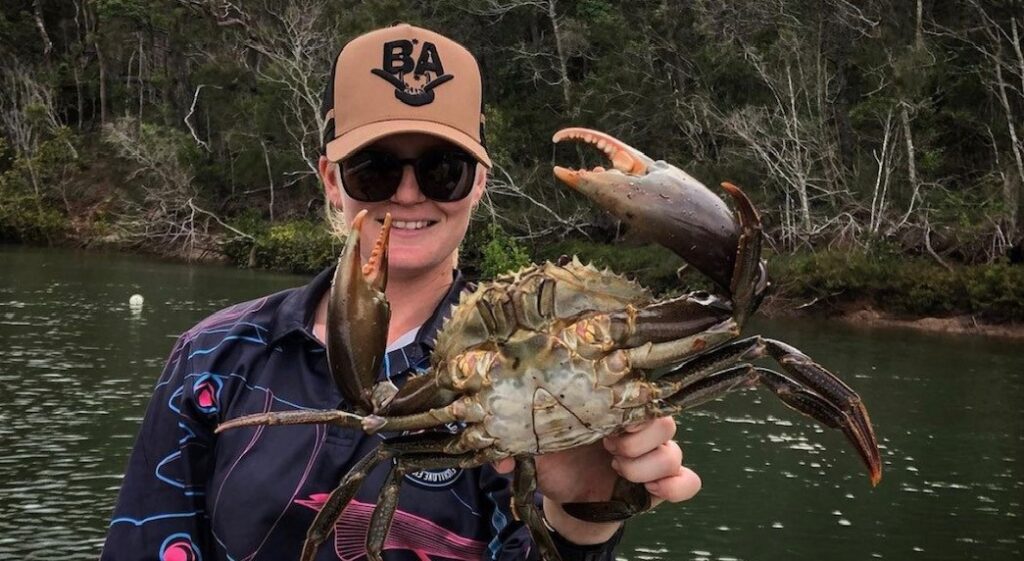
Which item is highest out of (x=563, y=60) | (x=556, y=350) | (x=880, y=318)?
(x=563, y=60)

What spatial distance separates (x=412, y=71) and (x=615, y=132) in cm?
4196

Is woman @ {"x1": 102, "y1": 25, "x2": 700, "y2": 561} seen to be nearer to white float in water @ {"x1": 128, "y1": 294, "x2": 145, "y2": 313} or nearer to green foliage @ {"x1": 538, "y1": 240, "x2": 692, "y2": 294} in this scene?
white float in water @ {"x1": 128, "y1": 294, "x2": 145, "y2": 313}

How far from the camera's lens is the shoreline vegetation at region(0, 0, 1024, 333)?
3606 centimetres

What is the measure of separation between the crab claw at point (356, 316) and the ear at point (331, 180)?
1.39ft

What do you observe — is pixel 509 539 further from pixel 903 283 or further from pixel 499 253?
pixel 499 253

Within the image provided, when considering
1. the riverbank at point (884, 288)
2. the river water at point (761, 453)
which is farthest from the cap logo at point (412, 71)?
the riverbank at point (884, 288)

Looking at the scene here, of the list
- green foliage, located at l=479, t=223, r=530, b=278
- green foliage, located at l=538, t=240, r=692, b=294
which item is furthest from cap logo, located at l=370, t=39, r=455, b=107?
green foliage, located at l=479, t=223, r=530, b=278

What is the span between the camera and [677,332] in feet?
10.4

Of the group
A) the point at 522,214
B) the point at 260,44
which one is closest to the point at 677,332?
the point at 522,214

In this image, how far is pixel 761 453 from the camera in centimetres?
1819

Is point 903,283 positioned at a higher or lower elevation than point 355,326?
lower

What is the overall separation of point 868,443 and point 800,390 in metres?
0.30

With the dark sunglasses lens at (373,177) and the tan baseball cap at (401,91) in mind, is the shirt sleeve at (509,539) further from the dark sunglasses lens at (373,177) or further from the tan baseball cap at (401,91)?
the tan baseball cap at (401,91)

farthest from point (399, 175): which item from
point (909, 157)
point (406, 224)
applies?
point (909, 157)
